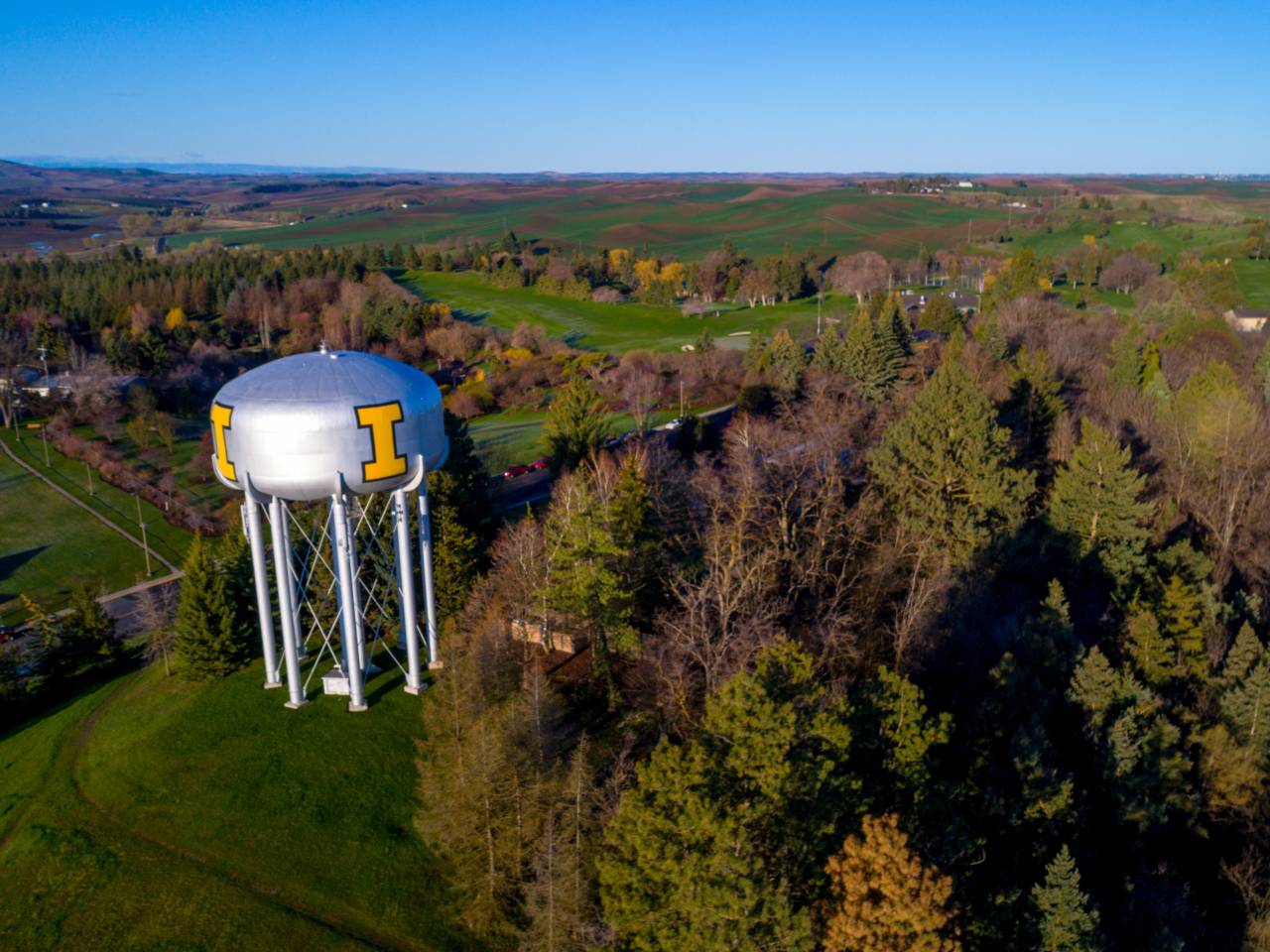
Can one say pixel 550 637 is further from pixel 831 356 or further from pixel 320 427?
pixel 831 356

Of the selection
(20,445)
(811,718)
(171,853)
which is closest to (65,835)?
(171,853)

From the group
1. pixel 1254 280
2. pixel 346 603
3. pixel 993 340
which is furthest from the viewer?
pixel 1254 280

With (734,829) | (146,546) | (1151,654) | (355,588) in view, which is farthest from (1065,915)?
(146,546)

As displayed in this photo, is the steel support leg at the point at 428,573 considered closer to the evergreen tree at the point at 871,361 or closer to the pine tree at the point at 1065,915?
the pine tree at the point at 1065,915

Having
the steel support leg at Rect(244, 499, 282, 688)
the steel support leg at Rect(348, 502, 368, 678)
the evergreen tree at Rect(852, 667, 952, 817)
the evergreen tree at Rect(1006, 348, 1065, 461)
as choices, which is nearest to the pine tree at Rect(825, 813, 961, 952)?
the evergreen tree at Rect(852, 667, 952, 817)

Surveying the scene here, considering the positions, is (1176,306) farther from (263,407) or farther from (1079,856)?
(263,407)

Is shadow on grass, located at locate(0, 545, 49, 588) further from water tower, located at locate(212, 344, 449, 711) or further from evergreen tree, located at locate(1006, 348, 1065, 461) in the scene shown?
evergreen tree, located at locate(1006, 348, 1065, 461)
